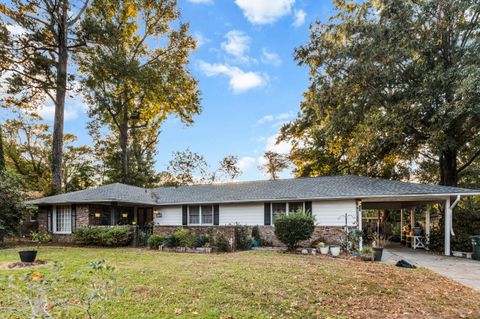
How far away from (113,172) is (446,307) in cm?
2712

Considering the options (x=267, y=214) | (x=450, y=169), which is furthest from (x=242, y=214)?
(x=450, y=169)

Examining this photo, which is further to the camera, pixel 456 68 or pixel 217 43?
pixel 217 43

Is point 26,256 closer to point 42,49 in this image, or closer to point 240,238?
point 240,238

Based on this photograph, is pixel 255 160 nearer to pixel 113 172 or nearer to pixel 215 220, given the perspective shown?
pixel 113 172

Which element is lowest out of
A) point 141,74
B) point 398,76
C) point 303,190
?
point 303,190

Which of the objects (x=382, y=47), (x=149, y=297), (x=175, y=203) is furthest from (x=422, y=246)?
(x=149, y=297)

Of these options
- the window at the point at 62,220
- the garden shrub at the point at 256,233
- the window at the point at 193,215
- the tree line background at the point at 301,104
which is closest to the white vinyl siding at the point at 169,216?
the window at the point at 193,215

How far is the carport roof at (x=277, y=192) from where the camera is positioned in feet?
43.7

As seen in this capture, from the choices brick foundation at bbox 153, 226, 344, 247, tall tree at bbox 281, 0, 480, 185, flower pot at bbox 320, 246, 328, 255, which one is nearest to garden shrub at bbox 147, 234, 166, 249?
brick foundation at bbox 153, 226, 344, 247

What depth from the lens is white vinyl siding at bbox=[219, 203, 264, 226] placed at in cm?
1603

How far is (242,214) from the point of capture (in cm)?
1647

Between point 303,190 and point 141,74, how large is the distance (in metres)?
15.4

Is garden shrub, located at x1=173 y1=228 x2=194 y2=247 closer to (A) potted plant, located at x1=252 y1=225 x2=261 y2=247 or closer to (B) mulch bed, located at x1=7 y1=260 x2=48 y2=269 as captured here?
(A) potted plant, located at x1=252 y1=225 x2=261 y2=247

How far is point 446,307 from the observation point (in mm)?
5656
